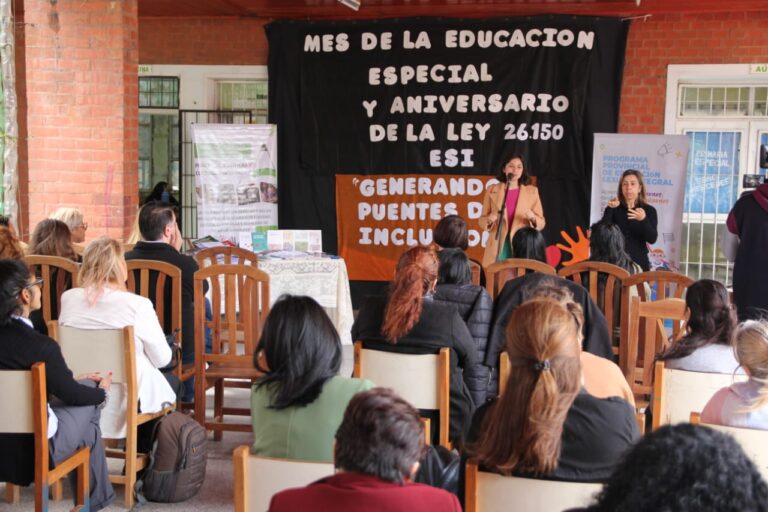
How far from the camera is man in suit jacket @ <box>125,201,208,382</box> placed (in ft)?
14.8

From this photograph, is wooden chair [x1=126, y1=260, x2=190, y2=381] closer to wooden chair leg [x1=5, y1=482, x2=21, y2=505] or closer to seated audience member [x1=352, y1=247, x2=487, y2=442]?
wooden chair leg [x1=5, y1=482, x2=21, y2=505]

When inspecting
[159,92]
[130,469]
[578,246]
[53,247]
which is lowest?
[130,469]

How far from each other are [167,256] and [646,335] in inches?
92.9

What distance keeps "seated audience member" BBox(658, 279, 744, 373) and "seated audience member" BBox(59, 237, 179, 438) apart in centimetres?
206

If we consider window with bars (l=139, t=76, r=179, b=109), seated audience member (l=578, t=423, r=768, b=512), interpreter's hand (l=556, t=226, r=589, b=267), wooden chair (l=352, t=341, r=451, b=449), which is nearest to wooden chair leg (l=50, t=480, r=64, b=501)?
wooden chair (l=352, t=341, r=451, b=449)

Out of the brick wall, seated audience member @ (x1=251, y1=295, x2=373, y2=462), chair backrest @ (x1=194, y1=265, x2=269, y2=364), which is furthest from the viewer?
the brick wall

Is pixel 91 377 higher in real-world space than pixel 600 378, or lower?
lower

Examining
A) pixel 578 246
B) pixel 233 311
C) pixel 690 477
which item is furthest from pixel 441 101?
pixel 690 477

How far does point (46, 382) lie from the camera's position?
3049 mm

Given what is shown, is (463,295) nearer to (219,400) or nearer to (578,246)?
(219,400)

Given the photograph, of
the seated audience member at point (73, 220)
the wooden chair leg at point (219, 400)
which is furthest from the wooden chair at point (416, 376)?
the seated audience member at point (73, 220)

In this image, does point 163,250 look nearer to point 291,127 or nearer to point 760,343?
point 760,343

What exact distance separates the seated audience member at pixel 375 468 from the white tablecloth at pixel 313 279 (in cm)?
476

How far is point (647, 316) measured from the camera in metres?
3.89
